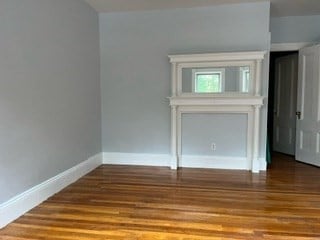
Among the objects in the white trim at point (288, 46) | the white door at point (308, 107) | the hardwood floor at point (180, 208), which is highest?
the white trim at point (288, 46)

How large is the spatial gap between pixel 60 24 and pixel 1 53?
123 centimetres

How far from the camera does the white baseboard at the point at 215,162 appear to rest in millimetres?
4871

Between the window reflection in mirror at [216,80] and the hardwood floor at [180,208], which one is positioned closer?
the hardwood floor at [180,208]

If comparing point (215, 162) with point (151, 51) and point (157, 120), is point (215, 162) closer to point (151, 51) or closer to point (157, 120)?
point (157, 120)

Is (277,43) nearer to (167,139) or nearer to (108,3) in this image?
(167,139)

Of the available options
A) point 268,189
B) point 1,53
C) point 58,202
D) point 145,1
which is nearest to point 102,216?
point 58,202

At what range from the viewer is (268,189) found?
12.7ft

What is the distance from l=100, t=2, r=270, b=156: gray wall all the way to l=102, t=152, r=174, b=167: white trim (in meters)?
0.08

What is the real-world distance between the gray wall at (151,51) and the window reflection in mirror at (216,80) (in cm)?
31

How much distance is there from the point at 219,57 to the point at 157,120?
1452 millimetres

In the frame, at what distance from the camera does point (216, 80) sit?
4.79 metres

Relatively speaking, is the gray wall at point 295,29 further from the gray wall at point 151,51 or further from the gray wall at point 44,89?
the gray wall at point 44,89

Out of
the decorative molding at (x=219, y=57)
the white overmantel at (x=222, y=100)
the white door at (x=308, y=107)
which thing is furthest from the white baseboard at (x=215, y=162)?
the decorative molding at (x=219, y=57)

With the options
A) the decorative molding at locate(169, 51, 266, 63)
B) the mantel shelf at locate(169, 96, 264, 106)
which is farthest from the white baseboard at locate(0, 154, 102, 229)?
the decorative molding at locate(169, 51, 266, 63)
